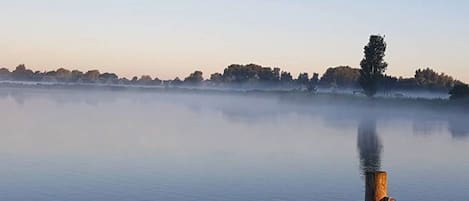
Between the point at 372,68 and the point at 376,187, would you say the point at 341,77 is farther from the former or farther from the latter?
the point at 376,187

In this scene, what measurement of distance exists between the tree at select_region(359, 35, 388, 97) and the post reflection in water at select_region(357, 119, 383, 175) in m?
33.6

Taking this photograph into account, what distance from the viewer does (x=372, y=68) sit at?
8400 cm

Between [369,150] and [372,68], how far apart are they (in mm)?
50123

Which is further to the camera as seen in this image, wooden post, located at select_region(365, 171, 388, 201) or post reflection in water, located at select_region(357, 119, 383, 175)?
post reflection in water, located at select_region(357, 119, 383, 175)

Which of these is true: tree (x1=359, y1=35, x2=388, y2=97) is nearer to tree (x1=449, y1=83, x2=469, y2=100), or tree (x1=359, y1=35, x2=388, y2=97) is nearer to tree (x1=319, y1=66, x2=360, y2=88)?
tree (x1=449, y1=83, x2=469, y2=100)

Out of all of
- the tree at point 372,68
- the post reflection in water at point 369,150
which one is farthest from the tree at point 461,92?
the post reflection in water at point 369,150

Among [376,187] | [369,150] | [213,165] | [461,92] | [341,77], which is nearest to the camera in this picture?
[376,187]

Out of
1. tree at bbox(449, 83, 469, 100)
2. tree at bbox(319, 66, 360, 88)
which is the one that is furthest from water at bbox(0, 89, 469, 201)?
tree at bbox(319, 66, 360, 88)

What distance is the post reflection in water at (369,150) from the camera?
28.0 metres

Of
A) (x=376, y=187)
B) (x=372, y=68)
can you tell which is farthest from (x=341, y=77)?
(x=376, y=187)

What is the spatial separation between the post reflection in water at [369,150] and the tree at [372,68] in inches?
1323

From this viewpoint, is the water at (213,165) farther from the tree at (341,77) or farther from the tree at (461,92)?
the tree at (341,77)

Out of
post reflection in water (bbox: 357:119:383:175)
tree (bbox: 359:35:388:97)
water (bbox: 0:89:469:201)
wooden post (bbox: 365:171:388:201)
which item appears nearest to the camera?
wooden post (bbox: 365:171:388:201)

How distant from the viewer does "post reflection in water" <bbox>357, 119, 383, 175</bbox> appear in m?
28.0
